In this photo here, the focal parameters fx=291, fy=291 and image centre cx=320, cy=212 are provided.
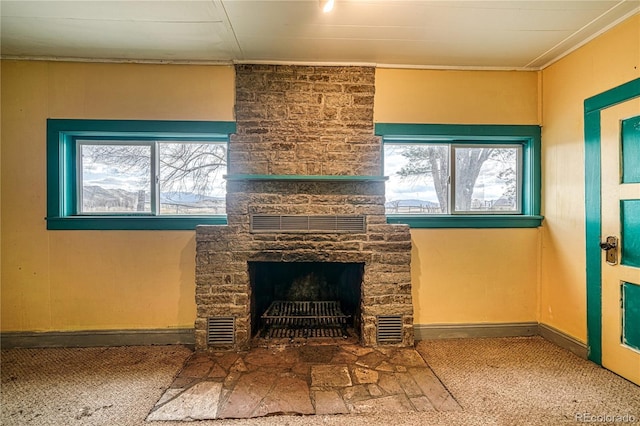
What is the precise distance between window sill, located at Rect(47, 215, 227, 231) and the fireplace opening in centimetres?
67

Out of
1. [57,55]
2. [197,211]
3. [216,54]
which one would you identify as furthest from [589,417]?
[57,55]

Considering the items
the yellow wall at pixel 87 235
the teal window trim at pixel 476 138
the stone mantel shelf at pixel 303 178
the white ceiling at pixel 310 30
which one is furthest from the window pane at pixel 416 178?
the yellow wall at pixel 87 235

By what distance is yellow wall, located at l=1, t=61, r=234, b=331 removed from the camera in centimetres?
245

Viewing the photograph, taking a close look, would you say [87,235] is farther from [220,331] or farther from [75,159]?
[220,331]

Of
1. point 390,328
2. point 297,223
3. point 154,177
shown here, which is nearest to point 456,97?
Answer: point 297,223

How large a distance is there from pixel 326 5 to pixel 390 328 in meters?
2.35

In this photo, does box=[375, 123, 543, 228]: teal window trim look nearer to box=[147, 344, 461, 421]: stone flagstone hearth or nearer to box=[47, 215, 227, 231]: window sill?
box=[147, 344, 461, 421]: stone flagstone hearth

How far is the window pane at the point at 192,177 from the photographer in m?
2.64

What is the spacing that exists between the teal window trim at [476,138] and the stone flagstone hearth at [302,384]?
1128 millimetres

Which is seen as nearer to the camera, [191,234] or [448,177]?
[191,234]

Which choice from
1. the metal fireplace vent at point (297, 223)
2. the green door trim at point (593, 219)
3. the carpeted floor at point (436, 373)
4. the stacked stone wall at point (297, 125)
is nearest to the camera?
the carpeted floor at point (436, 373)

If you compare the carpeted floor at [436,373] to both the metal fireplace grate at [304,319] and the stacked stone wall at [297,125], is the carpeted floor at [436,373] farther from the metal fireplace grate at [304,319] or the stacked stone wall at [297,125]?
the stacked stone wall at [297,125]

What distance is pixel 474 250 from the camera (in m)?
2.66

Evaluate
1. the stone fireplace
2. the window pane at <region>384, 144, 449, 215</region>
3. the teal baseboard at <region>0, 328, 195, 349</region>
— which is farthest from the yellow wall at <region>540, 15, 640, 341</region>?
the teal baseboard at <region>0, 328, 195, 349</region>
